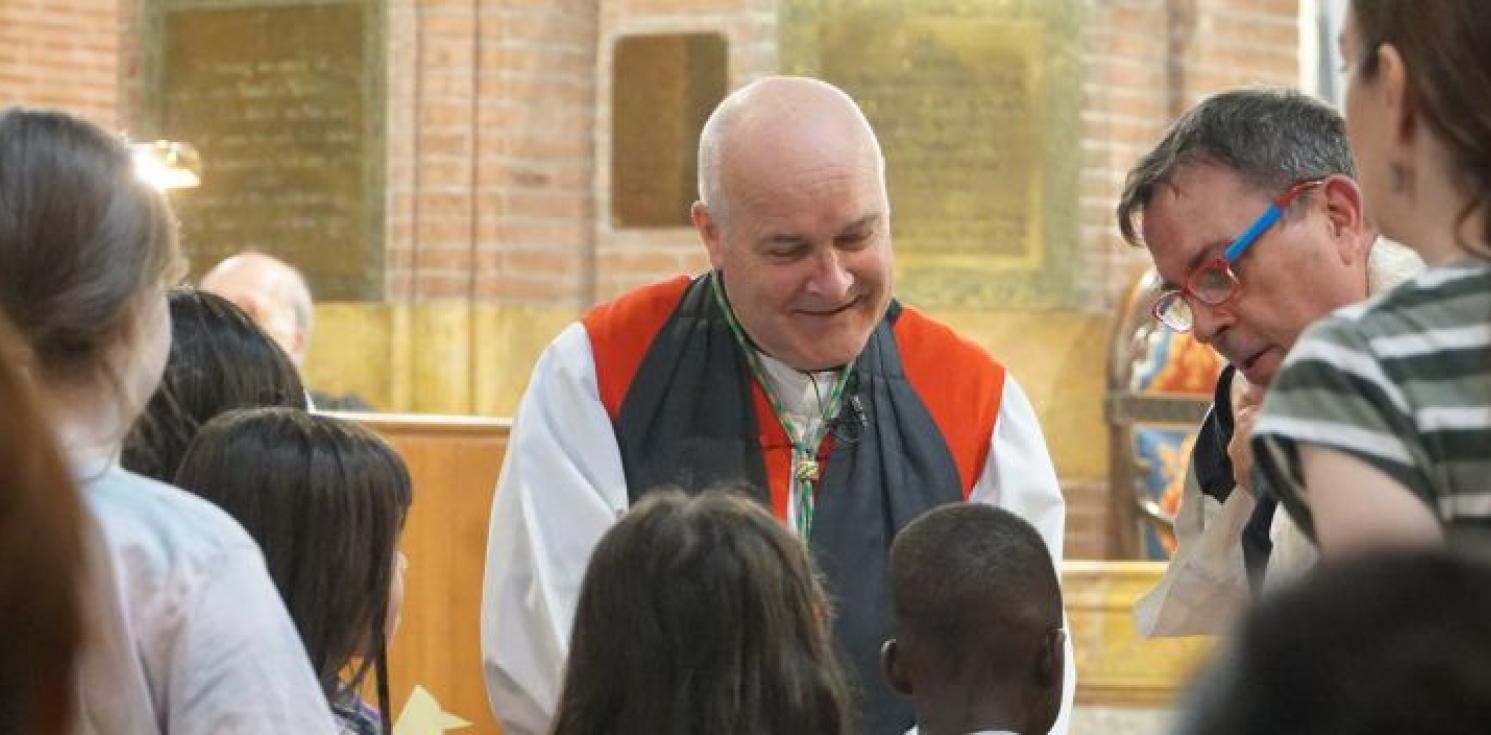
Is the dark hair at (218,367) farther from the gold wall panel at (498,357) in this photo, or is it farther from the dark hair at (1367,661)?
the gold wall panel at (498,357)

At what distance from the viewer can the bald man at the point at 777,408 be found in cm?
374

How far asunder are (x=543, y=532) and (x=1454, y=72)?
219 centimetres

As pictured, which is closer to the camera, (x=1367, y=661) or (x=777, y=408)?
(x=1367, y=661)

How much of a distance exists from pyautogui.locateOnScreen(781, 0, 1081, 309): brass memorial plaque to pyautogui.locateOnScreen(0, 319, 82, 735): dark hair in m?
7.77

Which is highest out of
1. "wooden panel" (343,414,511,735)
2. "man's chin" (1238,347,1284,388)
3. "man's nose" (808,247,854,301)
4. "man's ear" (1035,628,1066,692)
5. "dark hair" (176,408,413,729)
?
"man's nose" (808,247,854,301)

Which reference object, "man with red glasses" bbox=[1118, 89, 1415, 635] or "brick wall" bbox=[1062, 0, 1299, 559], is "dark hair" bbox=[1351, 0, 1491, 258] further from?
"brick wall" bbox=[1062, 0, 1299, 559]

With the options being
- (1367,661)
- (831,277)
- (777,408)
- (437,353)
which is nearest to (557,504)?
(777,408)

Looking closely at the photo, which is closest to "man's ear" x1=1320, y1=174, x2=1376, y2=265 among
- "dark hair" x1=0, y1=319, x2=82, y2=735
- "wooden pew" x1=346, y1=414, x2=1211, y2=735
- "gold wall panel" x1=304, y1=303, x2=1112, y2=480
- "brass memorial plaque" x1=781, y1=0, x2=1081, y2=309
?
"wooden pew" x1=346, y1=414, x2=1211, y2=735

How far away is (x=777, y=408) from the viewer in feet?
12.9

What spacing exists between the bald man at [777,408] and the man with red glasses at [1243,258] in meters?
0.53

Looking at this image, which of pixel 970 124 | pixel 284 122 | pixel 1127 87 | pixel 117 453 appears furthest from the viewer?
pixel 284 122

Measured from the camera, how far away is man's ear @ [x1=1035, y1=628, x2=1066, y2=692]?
3.09 meters

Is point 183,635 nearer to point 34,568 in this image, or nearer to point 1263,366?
point 34,568

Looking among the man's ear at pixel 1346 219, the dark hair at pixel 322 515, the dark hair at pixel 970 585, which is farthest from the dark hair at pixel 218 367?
the man's ear at pixel 1346 219
